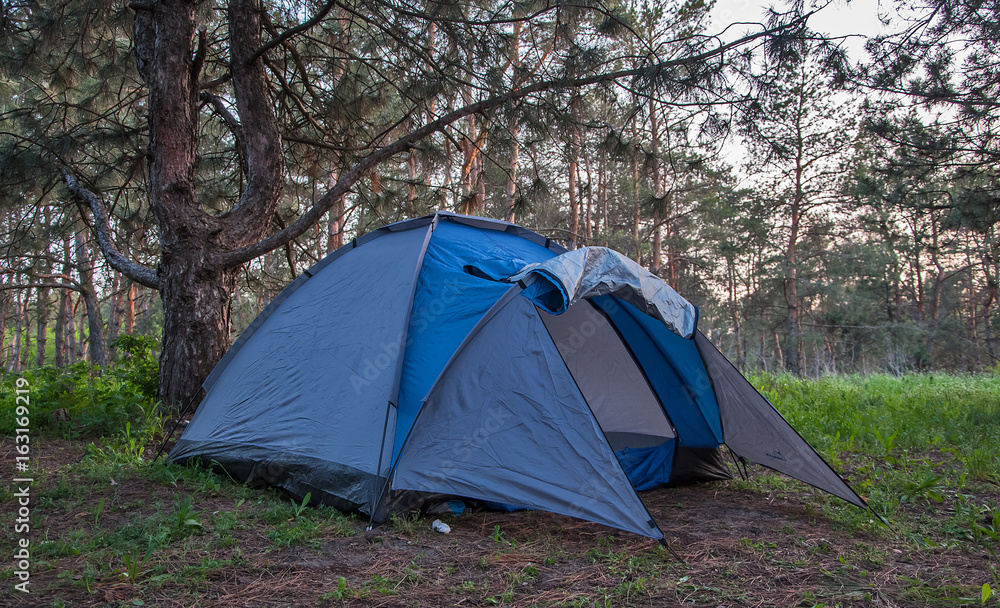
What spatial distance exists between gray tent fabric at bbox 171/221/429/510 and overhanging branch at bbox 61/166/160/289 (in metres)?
1.70

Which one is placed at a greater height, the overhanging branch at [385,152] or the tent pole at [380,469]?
the overhanging branch at [385,152]

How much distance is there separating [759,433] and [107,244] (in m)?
5.63

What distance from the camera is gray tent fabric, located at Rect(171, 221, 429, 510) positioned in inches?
120

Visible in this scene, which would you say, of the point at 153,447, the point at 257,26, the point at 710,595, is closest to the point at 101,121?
the point at 257,26

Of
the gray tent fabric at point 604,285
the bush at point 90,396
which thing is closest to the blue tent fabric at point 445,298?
the gray tent fabric at point 604,285

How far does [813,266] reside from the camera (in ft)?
66.7

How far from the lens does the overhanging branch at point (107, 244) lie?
5.02 meters

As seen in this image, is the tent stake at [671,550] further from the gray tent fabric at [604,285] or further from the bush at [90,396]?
the bush at [90,396]

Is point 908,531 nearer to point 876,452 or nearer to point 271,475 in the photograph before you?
point 876,452

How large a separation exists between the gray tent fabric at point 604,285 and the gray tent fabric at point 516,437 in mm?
177

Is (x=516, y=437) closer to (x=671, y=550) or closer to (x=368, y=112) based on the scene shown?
(x=671, y=550)

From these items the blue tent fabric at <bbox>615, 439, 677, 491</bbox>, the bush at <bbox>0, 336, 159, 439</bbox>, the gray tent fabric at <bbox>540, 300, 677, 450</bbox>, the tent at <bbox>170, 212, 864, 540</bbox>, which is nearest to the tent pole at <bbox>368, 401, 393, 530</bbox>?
the tent at <bbox>170, 212, 864, 540</bbox>

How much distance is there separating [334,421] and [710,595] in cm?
205

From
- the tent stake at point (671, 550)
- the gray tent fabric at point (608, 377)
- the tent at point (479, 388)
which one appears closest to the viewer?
the tent stake at point (671, 550)
